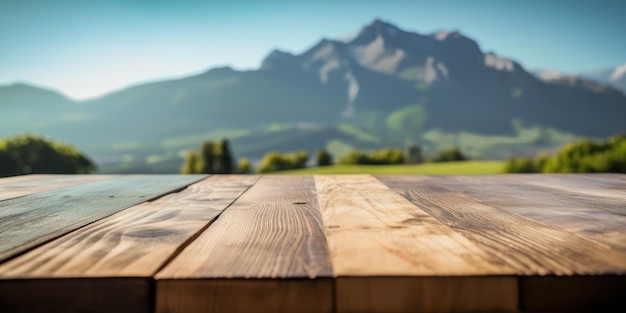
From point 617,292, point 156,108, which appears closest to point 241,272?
point 617,292

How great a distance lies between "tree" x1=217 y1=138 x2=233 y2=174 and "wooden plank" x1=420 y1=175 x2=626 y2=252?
54623 mm

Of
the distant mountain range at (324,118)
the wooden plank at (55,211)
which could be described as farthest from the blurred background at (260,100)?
the wooden plank at (55,211)

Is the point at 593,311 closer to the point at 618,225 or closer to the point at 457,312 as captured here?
the point at 457,312

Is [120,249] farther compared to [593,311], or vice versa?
[120,249]

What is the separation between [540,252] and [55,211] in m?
1.19

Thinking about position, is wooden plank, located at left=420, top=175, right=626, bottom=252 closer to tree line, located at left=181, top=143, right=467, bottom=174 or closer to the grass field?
the grass field

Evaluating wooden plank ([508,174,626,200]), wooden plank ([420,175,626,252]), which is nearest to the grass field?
wooden plank ([508,174,626,200])

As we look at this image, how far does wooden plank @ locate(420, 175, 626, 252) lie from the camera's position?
31.8 inches

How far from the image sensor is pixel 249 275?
506 millimetres

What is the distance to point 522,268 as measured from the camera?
53 cm

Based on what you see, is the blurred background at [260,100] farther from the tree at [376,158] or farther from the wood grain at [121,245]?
the wood grain at [121,245]

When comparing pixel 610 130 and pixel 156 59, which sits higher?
pixel 156 59

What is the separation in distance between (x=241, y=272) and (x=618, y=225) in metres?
0.86

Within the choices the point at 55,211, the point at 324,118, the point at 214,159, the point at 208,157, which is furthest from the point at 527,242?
the point at 324,118
